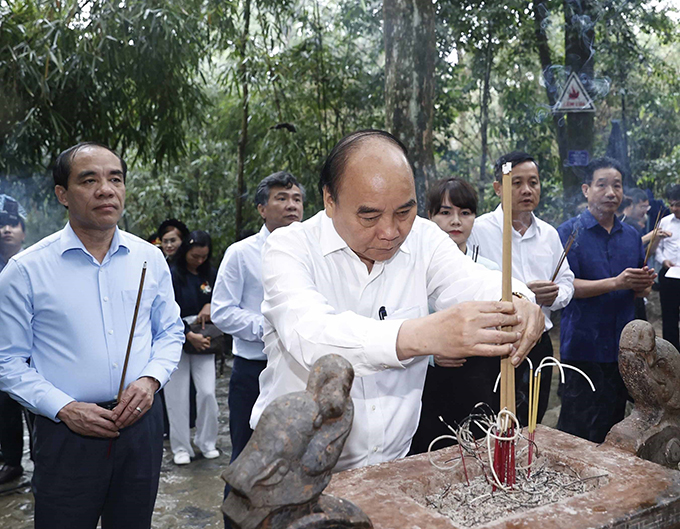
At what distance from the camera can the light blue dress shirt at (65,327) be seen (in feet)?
7.39

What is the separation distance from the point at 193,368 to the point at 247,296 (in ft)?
3.71

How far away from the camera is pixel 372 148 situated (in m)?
1.67

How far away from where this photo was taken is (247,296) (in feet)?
12.7

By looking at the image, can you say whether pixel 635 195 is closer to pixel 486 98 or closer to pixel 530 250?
pixel 486 98

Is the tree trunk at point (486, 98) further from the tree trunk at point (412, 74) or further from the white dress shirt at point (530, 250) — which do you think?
the white dress shirt at point (530, 250)

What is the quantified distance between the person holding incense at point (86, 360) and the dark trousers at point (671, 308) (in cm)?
483

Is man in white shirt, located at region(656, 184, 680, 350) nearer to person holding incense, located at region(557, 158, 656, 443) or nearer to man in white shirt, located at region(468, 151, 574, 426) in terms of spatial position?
person holding incense, located at region(557, 158, 656, 443)

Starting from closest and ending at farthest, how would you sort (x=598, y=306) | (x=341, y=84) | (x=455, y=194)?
(x=455, y=194)
(x=598, y=306)
(x=341, y=84)

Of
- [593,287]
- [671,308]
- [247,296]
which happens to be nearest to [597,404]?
[593,287]

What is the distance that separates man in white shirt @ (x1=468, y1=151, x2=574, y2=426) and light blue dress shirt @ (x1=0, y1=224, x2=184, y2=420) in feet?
6.67

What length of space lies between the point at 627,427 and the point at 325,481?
1.11m

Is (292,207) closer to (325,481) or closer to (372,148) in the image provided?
(372,148)

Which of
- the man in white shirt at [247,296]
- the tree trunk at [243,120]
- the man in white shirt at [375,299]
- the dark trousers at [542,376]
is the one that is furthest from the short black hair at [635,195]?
the man in white shirt at [375,299]

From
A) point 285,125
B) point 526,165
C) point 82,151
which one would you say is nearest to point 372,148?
point 82,151
